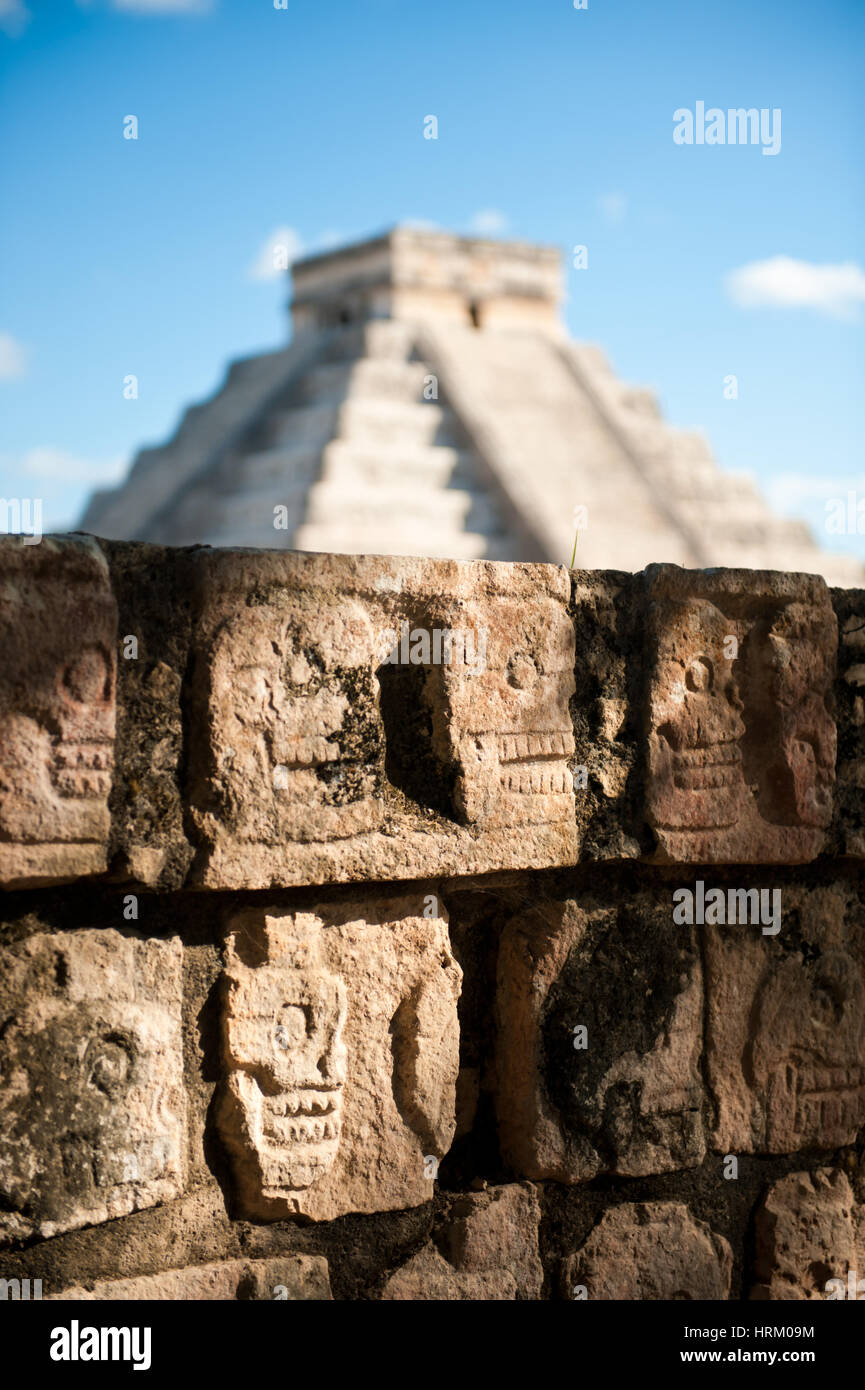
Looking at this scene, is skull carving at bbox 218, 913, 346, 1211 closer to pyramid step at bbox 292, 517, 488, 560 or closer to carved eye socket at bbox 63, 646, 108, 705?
carved eye socket at bbox 63, 646, 108, 705

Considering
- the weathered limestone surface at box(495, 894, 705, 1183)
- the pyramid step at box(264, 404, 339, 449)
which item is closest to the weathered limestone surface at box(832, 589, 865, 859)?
the weathered limestone surface at box(495, 894, 705, 1183)

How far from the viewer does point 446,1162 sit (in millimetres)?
2082

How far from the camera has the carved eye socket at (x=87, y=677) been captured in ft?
5.51

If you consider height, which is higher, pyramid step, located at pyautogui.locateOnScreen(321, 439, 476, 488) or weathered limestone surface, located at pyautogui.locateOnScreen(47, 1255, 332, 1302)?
pyramid step, located at pyautogui.locateOnScreen(321, 439, 476, 488)

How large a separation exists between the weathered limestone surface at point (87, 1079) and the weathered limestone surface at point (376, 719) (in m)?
0.15

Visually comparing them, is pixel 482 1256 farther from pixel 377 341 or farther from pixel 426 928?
pixel 377 341

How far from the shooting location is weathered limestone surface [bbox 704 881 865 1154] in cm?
225

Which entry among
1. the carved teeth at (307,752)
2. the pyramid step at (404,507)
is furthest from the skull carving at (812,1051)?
the pyramid step at (404,507)

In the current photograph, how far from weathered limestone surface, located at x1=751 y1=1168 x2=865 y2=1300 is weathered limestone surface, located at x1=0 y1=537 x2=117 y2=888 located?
119 cm

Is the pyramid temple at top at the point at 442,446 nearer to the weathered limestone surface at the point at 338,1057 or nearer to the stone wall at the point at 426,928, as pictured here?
the stone wall at the point at 426,928

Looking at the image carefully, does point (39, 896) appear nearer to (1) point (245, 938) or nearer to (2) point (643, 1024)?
(1) point (245, 938)

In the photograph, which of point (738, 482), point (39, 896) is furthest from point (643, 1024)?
point (738, 482)

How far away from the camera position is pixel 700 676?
218 centimetres

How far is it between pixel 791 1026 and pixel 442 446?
742 inches
